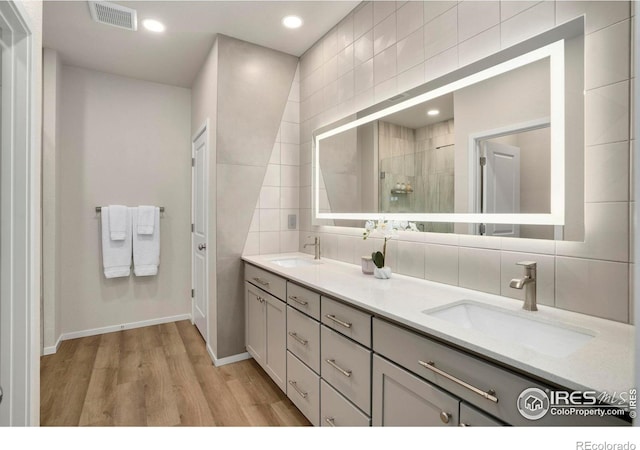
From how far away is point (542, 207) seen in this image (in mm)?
1256

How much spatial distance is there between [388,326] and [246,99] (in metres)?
2.23

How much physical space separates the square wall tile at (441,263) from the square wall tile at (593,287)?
1.45 feet

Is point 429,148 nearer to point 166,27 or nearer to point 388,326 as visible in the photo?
point 388,326

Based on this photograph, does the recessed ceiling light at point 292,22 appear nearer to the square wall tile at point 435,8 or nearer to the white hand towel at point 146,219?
the square wall tile at point 435,8

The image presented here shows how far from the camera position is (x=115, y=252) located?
126 inches

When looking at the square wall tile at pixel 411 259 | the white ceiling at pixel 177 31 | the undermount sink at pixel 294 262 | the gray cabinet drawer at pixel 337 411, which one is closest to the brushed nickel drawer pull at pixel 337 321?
the gray cabinet drawer at pixel 337 411

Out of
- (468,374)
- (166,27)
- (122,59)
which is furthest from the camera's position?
(122,59)

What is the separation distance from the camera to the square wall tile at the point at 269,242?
9.05ft

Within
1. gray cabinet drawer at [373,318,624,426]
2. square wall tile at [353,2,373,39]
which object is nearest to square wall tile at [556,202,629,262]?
gray cabinet drawer at [373,318,624,426]

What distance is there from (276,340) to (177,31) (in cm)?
249

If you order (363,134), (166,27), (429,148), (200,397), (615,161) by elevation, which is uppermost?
(166,27)

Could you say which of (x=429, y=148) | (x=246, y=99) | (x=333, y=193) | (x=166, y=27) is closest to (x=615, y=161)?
(x=429, y=148)
